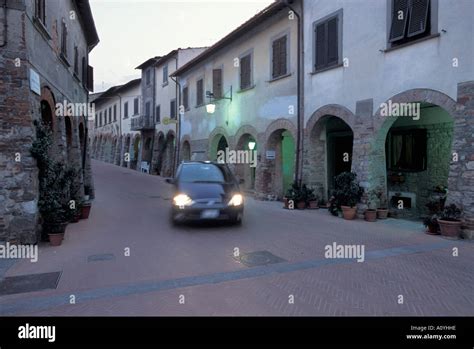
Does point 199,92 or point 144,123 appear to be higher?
point 199,92

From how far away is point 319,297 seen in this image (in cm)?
492

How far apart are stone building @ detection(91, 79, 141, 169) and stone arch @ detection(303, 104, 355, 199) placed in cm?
2396

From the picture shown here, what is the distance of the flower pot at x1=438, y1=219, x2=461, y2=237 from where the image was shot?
336 inches

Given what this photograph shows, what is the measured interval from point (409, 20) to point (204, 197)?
6998 millimetres

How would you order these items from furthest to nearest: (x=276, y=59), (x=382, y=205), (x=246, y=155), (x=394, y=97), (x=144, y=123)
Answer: (x=144, y=123)
(x=246, y=155)
(x=276, y=59)
(x=382, y=205)
(x=394, y=97)

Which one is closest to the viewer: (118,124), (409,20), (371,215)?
(409,20)

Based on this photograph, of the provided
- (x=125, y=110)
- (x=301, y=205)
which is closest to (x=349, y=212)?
(x=301, y=205)

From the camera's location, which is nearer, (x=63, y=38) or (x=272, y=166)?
(x=63, y=38)

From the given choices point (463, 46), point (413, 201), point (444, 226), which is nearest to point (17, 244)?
point (444, 226)

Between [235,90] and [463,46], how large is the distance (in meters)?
11.4

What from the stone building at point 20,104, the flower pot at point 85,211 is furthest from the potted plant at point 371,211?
the stone building at point 20,104

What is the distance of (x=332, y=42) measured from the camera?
1265 cm

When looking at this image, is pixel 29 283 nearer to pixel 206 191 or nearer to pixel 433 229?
pixel 206 191
